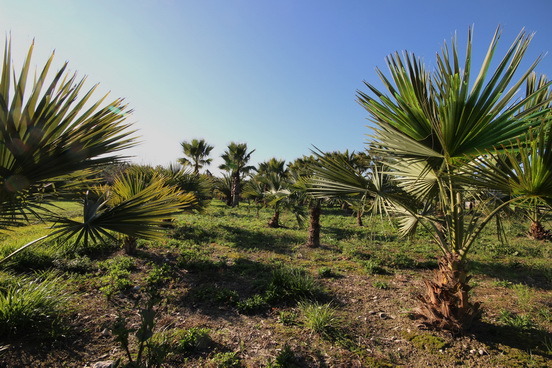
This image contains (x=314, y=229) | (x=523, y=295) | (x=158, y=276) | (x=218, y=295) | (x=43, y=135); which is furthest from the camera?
(x=314, y=229)

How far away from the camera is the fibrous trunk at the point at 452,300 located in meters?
3.38

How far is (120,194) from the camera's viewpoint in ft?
18.2

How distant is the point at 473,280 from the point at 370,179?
4.27m

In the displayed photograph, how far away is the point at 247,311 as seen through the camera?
4121 mm

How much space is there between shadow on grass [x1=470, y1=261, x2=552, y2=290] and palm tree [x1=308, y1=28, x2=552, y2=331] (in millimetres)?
3997

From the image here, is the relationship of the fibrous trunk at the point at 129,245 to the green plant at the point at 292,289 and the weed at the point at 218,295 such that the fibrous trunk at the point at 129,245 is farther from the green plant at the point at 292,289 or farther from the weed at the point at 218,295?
the green plant at the point at 292,289

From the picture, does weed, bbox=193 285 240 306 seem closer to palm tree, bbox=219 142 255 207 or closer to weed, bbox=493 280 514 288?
weed, bbox=493 280 514 288

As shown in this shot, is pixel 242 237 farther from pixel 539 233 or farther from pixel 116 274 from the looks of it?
pixel 539 233

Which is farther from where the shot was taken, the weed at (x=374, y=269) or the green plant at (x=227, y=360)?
the weed at (x=374, y=269)

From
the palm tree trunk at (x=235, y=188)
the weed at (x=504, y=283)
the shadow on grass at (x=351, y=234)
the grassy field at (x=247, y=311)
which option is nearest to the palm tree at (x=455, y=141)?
the grassy field at (x=247, y=311)

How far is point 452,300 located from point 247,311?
2.96 m

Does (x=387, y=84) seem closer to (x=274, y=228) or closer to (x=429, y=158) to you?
(x=429, y=158)

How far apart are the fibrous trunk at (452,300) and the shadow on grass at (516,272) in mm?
3923

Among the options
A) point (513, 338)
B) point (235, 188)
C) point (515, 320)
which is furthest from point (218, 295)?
point (235, 188)
